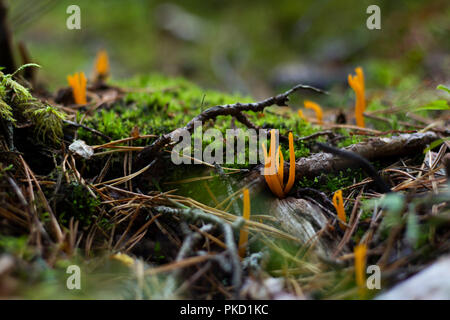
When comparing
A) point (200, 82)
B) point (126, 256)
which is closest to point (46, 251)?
point (126, 256)

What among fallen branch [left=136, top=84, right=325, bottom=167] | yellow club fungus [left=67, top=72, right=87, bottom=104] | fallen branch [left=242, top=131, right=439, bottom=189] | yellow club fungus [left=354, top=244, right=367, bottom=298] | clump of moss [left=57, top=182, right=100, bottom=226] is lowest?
yellow club fungus [left=354, top=244, right=367, bottom=298]

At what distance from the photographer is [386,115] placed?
3.14m

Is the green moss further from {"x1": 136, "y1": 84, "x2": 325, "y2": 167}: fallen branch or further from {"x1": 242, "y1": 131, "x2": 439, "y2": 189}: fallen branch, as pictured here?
{"x1": 136, "y1": 84, "x2": 325, "y2": 167}: fallen branch

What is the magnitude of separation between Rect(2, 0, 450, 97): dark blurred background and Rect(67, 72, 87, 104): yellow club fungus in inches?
124

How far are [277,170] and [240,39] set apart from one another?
5.73 m

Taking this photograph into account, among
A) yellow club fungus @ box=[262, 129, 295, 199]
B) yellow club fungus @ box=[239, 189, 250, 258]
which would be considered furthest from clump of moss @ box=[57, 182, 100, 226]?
yellow club fungus @ box=[262, 129, 295, 199]

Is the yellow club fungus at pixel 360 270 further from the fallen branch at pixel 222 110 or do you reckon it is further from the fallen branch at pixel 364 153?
the fallen branch at pixel 222 110

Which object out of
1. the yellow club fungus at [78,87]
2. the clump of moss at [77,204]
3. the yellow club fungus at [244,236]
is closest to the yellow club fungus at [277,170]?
the yellow club fungus at [244,236]

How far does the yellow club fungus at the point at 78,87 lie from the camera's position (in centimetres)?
267

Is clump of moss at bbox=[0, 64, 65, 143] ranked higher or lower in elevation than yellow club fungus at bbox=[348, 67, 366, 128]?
lower

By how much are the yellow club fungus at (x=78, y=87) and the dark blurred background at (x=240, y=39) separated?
3153mm

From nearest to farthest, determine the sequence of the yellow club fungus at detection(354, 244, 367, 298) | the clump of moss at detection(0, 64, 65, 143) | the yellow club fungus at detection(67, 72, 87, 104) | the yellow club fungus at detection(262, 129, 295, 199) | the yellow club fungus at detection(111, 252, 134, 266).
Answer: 1. the yellow club fungus at detection(354, 244, 367, 298)
2. the yellow club fungus at detection(111, 252, 134, 266)
3. the yellow club fungus at detection(262, 129, 295, 199)
4. the clump of moss at detection(0, 64, 65, 143)
5. the yellow club fungus at detection(67, 72, 87, 104)

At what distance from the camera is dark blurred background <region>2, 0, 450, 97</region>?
6.00 m

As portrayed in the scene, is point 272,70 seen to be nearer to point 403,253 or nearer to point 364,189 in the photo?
point 364,189
